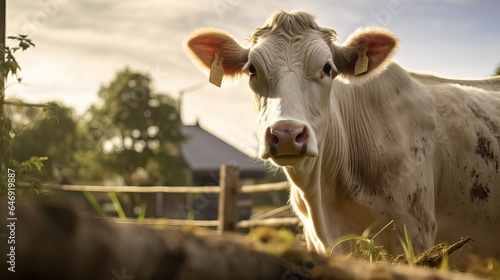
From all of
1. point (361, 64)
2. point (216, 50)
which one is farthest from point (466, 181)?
point (216, 50)

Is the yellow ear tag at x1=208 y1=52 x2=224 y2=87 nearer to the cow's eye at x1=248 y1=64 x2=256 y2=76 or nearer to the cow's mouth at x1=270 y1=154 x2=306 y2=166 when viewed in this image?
the cow's eye at x1=248 y1=64 x2=256 y2=76

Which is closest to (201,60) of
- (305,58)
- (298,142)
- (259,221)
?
(305,58)

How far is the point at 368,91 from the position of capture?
448cm

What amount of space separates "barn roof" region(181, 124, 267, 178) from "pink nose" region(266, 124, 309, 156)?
4602 centimetres

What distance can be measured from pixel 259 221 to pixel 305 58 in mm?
6138

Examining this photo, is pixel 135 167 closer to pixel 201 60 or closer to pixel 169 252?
pixel 201 60

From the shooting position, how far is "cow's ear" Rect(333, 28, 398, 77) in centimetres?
418

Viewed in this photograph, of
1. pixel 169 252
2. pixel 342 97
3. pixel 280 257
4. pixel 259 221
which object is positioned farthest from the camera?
Result: pixel 259 221

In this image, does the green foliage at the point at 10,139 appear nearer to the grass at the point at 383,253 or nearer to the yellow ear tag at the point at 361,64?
the grass at the point at 383,253

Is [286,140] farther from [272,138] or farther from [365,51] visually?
[365,51]

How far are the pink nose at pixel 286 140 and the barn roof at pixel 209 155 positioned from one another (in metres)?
46.0

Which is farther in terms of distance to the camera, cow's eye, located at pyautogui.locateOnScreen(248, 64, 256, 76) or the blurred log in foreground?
cow's eye, located at pyautogui.locateOnScreen(248, 64, 256, 76)

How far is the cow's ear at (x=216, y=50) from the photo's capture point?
434 centimetres

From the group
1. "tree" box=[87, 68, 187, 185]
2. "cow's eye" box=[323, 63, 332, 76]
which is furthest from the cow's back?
"tree" box=[87, 68, 187, 185]
